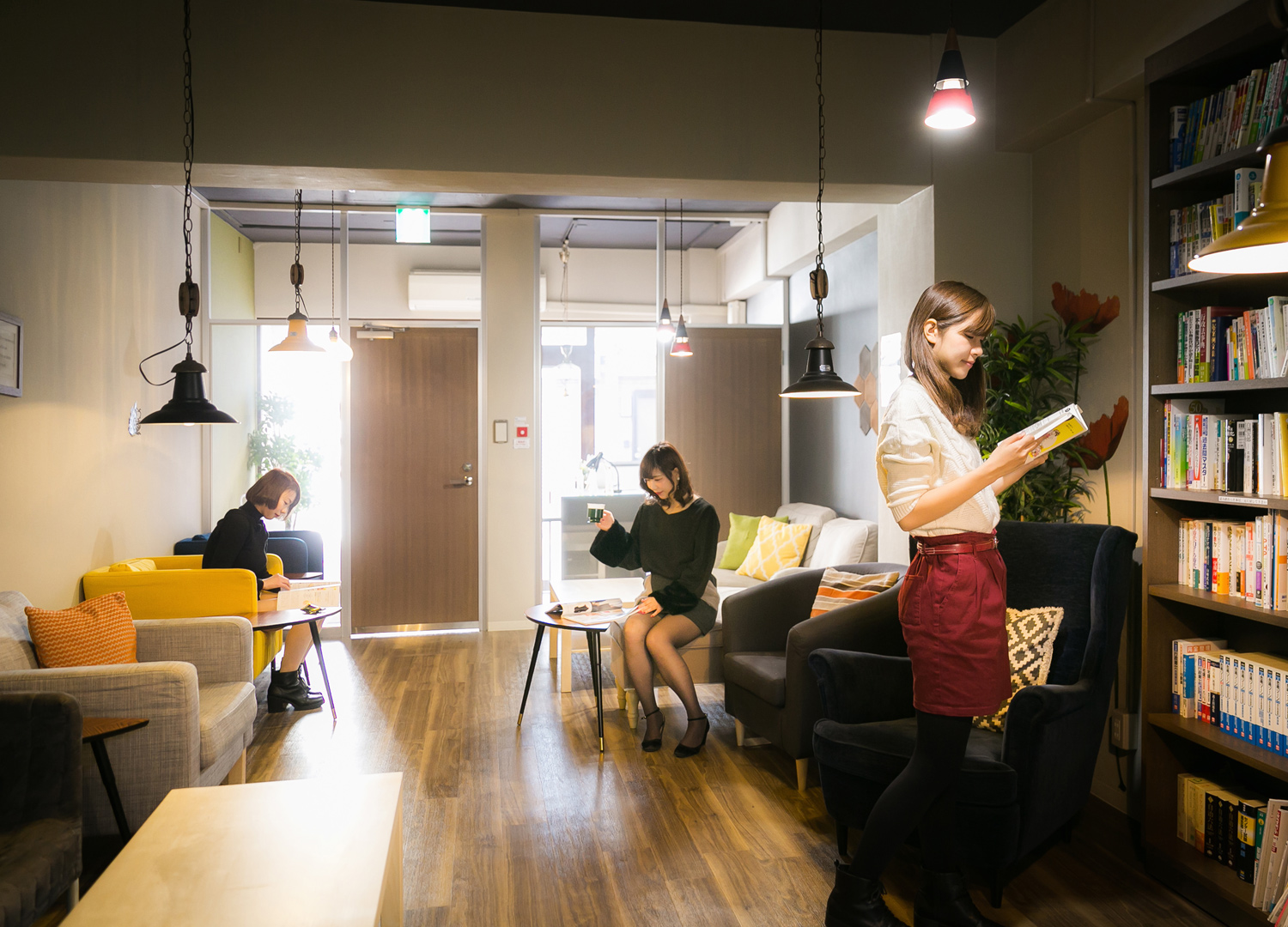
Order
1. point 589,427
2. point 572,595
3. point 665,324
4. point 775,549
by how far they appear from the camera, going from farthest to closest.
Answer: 1. point 589,427
2. point 665,324
3. point 775,549
4. point 572,595

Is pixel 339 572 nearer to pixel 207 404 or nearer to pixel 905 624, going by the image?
pixel 207 404

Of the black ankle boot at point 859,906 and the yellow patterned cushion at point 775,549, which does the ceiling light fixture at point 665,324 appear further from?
the black ankle boot at point 859,906

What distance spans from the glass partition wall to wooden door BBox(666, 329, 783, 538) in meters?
0.24

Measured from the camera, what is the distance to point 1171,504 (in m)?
2.67

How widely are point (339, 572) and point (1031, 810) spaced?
207 inches

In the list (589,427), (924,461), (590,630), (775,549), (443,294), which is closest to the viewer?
(924,461)

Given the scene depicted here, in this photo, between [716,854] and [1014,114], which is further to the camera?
[1014,114]

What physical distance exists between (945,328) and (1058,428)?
0.39 metres

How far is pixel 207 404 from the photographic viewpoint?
3316 mm

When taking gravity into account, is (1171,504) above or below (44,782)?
above

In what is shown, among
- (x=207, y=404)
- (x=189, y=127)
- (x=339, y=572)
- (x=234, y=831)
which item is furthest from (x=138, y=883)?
(x=339, y=572)

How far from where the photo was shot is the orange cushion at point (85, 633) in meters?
2.93

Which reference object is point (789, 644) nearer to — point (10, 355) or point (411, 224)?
point (10, 355)

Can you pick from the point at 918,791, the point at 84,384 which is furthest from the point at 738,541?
the point at 918,791
